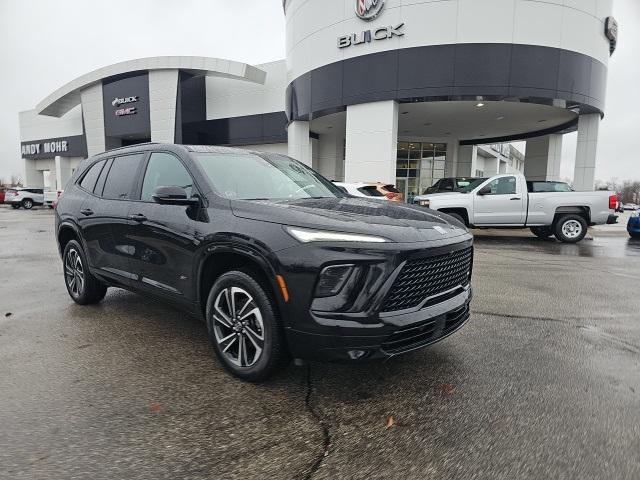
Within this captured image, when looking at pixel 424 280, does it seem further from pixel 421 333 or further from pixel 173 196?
pixel 173 196

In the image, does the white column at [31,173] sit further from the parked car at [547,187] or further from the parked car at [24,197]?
the parked car at [547,187]

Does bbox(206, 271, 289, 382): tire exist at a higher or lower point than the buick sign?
lower

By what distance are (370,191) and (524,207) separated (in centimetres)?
422

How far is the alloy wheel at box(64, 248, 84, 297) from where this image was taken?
5.03 metres

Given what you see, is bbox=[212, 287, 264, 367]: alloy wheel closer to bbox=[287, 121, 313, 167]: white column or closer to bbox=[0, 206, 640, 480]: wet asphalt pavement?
bbox=[0, 206, 640, 480]: wet asphalt pavement

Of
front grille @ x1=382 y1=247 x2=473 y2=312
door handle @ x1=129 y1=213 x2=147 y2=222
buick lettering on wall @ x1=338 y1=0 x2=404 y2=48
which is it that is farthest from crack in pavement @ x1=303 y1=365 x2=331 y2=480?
buick lettering on wall @ x1=338 y1=0 x2=404 y2=48

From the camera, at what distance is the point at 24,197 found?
32938mm

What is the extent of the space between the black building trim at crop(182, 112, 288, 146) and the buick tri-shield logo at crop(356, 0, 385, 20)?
9.52 meters

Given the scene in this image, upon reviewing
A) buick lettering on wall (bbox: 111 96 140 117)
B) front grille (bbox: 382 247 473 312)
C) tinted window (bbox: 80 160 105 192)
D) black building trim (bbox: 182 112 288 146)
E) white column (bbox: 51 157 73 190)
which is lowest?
front grille (bbox: 382 247 473 312)

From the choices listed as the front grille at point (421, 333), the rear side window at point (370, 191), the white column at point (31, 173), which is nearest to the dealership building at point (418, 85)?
the rear side window at point (370, 191)

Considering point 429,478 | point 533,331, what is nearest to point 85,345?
point 429,478

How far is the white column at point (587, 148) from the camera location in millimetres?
18688

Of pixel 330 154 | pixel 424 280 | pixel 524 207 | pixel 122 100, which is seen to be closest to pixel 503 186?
pixel 524 207

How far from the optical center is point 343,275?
2561mm
